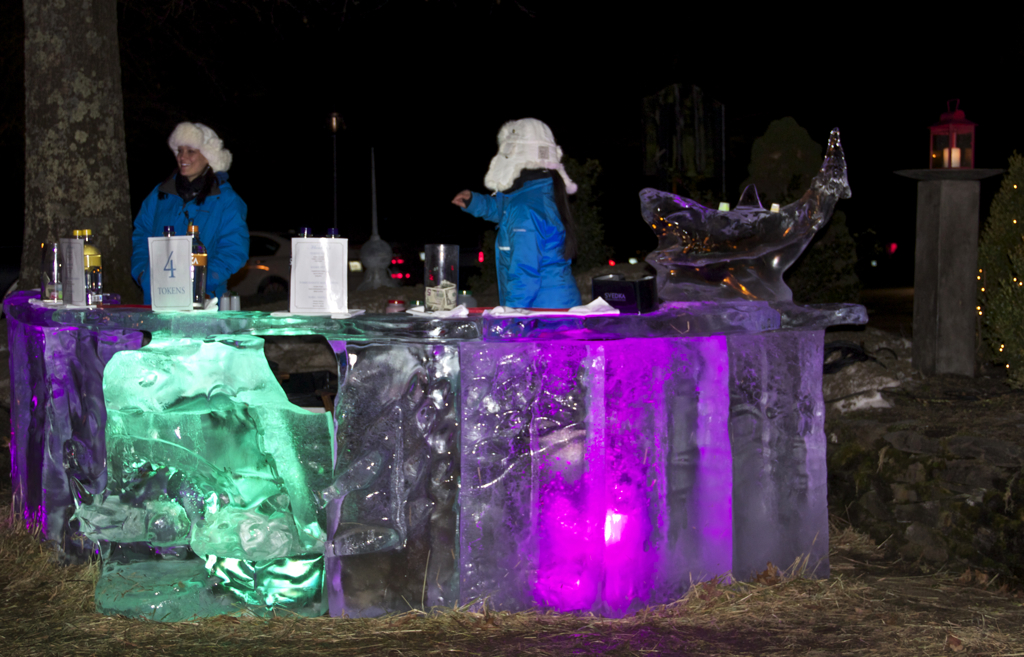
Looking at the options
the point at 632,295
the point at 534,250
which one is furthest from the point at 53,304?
the point at 632,295

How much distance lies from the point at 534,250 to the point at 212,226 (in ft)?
5.33

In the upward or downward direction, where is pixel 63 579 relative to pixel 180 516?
downward

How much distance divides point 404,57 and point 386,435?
1622 centimetres

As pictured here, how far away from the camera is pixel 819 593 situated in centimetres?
358

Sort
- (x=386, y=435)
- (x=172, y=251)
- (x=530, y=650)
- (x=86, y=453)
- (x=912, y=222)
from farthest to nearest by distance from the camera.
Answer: (x=912, y=222), (x=86, y=453), (x=172, y=251), (x=386, y=435), (x=530, y=650)

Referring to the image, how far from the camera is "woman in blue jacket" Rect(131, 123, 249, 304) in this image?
14.8ft

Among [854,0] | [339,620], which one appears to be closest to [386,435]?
[339,620]

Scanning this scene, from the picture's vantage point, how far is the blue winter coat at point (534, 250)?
403cm

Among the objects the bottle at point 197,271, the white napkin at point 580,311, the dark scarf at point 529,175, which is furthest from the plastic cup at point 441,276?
the bottle at point 197,271

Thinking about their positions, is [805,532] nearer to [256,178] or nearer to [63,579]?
[63,579]

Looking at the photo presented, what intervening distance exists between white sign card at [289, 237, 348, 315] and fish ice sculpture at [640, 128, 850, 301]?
1472 mm

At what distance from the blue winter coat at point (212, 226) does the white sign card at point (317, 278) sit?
128 cm

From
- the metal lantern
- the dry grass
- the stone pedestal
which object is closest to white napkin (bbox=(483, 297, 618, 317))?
the dry grass

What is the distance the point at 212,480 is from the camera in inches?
135
